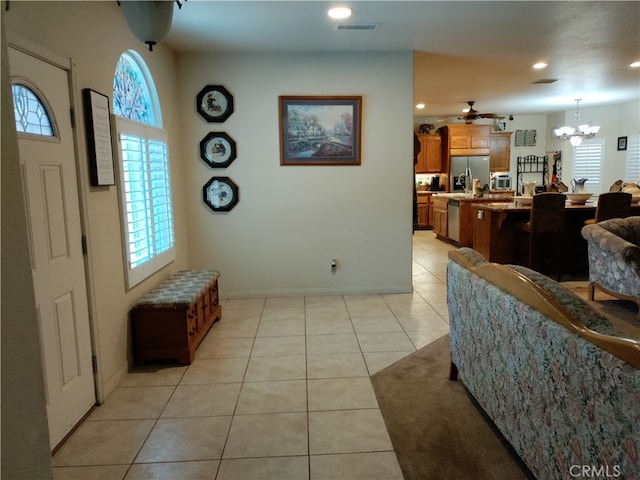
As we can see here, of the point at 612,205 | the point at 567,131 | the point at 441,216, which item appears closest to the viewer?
the point at 612,205

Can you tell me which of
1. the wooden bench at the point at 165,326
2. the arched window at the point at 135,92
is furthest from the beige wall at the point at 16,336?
the arched window at the point at 135,92

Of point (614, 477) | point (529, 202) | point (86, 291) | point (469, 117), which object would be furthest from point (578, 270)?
point (86, 291)

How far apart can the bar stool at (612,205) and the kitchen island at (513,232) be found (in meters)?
0.37

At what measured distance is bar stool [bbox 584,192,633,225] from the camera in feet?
17.0

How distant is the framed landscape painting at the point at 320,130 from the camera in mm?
4699

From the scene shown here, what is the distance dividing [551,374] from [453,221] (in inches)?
257

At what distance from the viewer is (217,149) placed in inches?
184

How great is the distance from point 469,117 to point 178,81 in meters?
4.46

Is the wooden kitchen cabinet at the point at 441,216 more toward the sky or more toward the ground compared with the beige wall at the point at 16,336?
more toward the ground

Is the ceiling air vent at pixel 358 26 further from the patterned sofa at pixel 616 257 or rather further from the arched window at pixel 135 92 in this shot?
the patterned sofa at pixel 616 257

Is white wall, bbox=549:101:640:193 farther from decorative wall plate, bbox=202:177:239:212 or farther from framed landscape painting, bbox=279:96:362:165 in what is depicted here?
decorative wall plate, bbox=202:177:239:212

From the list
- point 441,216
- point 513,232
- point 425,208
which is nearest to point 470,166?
point 425,208

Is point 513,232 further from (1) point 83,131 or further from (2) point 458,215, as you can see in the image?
(1) point 83,131

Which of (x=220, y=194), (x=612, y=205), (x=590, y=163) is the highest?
(x=590, y=163)
